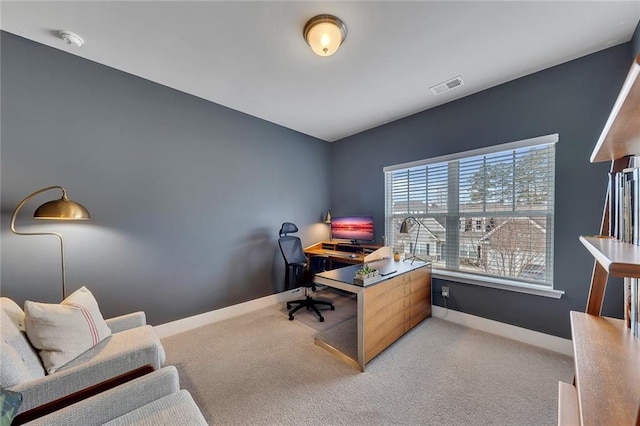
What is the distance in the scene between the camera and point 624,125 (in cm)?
73

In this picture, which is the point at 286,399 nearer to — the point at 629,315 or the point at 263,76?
the point at 629,315

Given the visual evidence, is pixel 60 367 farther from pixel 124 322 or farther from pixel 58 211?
pixel 58 211

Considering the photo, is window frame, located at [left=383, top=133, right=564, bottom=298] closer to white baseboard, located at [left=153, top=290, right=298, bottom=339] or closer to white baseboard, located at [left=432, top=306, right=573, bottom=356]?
white baseboard, located at [left=432, top=306, right=573, bottom=356]

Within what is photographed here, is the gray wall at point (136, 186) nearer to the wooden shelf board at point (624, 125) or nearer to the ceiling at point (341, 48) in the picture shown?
the ceiling at point (341, 48)

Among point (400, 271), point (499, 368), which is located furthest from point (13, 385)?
point (499, 368)

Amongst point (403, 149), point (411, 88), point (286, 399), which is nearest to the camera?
point (286, 399)

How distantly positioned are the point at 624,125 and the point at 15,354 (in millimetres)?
2653

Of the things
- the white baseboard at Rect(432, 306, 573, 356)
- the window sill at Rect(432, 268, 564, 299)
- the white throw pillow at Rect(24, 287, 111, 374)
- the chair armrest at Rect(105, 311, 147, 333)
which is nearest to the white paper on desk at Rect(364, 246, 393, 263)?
the window sill at Rect(432, 268, 564, 299)

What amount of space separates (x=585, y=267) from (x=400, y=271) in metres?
1.66

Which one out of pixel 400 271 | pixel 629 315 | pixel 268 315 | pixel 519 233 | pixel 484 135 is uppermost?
pixel 484 135

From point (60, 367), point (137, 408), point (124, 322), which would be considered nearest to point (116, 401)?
point (137, 408)

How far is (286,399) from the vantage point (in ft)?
5.73

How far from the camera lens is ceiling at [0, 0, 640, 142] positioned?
1.70 m

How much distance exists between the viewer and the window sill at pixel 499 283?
92.2 inches
